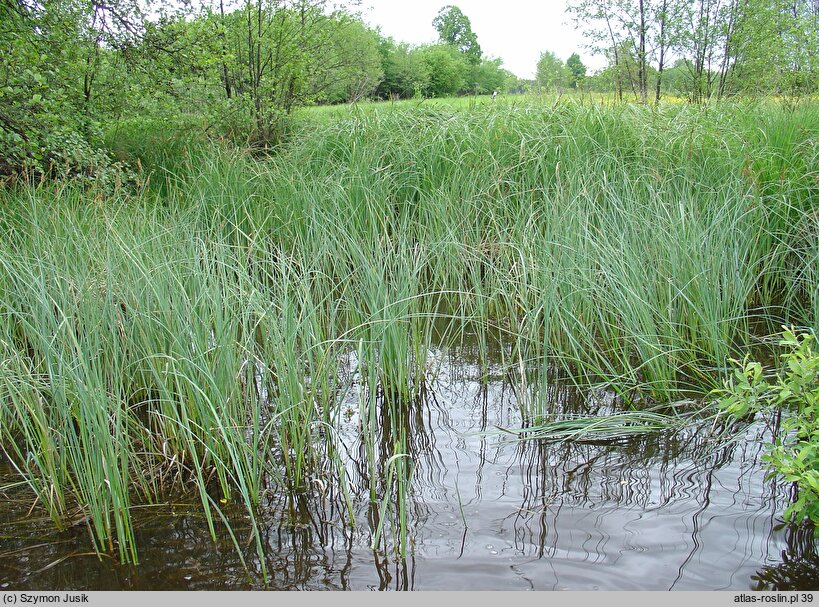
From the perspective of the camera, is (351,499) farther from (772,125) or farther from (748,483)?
(772,125)

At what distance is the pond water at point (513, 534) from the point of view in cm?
199

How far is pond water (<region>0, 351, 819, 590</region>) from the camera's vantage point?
1993mm

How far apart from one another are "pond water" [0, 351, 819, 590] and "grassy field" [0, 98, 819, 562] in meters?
0.12

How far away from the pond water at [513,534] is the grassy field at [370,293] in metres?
0.12

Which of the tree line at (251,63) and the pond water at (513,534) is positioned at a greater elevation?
the tree line at (251,63)

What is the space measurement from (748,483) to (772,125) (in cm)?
396

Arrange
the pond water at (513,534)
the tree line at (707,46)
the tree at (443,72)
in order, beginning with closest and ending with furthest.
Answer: the pond water at (513,534) < the tree line at (707,46) < the tree at (443,72)

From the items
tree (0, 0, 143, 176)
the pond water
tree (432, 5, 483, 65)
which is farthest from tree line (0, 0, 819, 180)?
tree (432, 5, 483, 65)

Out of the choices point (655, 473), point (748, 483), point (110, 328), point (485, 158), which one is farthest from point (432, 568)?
point (485, 158)

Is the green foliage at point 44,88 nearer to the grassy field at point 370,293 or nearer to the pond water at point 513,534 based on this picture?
the grassy field at point 370,293

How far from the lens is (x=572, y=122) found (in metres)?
5.68

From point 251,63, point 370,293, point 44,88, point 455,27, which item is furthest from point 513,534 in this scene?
point 455,27

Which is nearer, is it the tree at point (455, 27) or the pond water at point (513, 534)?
the pond water at point (513, 534)

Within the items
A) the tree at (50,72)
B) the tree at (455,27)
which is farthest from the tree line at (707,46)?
the tree at (455,27)
